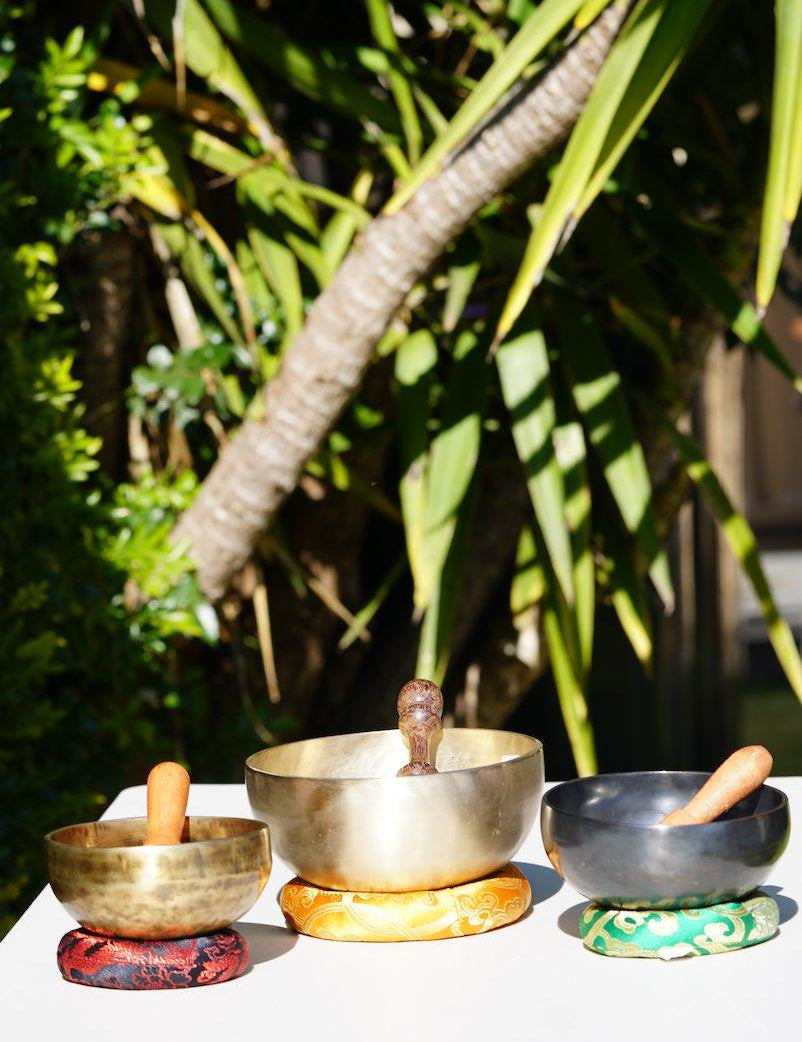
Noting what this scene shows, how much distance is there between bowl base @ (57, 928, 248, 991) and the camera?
1.92 feet

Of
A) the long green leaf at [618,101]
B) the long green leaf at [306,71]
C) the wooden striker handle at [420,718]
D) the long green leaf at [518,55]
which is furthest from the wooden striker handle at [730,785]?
the long green leaf at [306,71]

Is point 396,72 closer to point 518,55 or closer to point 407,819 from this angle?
point 518,55

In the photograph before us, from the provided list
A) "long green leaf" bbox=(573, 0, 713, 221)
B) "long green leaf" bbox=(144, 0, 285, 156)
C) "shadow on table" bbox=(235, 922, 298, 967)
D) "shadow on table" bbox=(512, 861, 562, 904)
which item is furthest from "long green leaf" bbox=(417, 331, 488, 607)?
"shadow on table" bbox=(235, 922, 298, 967)

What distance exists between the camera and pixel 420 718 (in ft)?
2.23

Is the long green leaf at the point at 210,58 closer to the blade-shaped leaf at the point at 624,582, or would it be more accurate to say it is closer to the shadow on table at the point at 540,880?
the blade-shaped leaf at the point at 624,582

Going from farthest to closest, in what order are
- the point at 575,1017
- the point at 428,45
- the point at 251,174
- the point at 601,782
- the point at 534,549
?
the point at 428,45 → the point at 534,549 → the point at 251,174 → the point at 601,782 → the point at 575,1017

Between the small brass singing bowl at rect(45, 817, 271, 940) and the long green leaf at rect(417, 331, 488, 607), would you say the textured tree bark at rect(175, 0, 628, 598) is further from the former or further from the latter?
the small brass singing bowl at rect(45, 817, 271, 940)

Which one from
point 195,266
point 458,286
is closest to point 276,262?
point 195,266

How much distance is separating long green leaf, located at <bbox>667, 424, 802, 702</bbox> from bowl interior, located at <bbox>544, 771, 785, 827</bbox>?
0.68 metres

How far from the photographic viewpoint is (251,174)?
1545mm

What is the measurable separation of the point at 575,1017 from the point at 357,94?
1.22 meters

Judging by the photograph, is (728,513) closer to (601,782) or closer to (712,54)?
(712,54)

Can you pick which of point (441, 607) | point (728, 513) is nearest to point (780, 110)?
point (728, 513)

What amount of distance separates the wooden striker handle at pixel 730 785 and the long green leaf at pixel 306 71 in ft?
3.60
